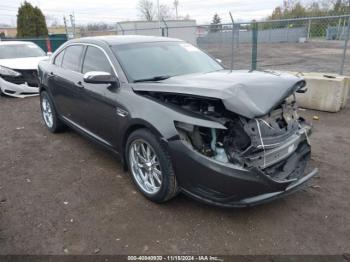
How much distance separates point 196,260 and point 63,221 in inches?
55.9

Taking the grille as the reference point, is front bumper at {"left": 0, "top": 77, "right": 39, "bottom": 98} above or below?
below

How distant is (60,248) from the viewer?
2713mm

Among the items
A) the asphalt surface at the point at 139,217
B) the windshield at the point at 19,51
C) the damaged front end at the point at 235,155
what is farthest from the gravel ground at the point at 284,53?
the damaged front end at the point at 235,155

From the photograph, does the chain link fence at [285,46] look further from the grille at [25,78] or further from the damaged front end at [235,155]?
the damaged front end at [235,155]

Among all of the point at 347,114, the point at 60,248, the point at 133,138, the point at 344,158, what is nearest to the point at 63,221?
the point at 60,248

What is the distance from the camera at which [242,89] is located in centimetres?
277

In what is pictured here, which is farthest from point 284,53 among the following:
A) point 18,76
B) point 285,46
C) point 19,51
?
point 18,76

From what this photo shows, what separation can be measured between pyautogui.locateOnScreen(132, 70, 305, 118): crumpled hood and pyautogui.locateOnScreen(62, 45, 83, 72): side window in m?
1.57

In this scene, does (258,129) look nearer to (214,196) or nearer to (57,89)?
(214,196)

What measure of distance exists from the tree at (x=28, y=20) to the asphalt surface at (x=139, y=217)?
2069cm

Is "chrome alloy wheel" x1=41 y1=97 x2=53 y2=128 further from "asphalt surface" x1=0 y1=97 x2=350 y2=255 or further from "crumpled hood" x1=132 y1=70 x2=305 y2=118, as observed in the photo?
"crumpled hood" x1=132 y1=70 x2=305 y2=118

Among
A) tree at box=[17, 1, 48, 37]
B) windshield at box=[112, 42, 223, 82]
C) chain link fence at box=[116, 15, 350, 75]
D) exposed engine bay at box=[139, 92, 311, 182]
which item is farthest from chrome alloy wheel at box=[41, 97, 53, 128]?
tree at box=[17, 1, 48, 37]

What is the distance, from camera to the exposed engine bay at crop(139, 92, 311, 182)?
270cm

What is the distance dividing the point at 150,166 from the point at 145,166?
9 centimetres
